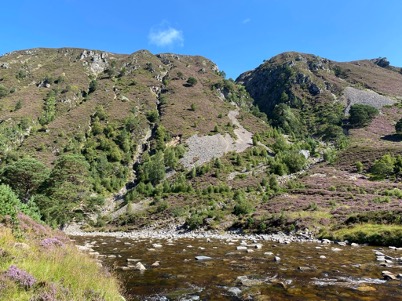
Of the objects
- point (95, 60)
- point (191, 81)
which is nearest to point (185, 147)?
point (191, 81)

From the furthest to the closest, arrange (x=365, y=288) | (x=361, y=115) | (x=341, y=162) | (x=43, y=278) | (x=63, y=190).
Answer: (x=361, y=115) → (x=341, y=162) → (x=63, y=190) → (x=365, y=288) → (x=43, y=278)

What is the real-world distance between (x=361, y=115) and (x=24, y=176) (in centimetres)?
13374

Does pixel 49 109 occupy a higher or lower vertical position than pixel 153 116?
higher

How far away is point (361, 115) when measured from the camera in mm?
130125

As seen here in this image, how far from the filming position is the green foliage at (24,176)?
36.5 meters

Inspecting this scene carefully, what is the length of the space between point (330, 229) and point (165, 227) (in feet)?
82.0

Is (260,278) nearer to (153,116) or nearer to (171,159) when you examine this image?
(171,159)

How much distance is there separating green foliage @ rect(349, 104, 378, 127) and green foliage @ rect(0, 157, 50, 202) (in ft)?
429

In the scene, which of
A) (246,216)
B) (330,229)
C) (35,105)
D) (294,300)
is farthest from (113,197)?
(294,300)

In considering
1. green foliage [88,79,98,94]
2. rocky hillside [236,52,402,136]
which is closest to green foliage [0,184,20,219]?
rocky hillside [236,52,402,136]

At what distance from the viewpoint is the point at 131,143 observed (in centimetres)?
10056

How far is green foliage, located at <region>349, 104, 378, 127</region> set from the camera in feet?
428

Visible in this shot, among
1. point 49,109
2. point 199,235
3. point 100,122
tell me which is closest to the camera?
point 199,235

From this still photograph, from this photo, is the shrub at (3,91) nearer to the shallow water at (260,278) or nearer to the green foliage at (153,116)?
the green foliage at (153,116)
